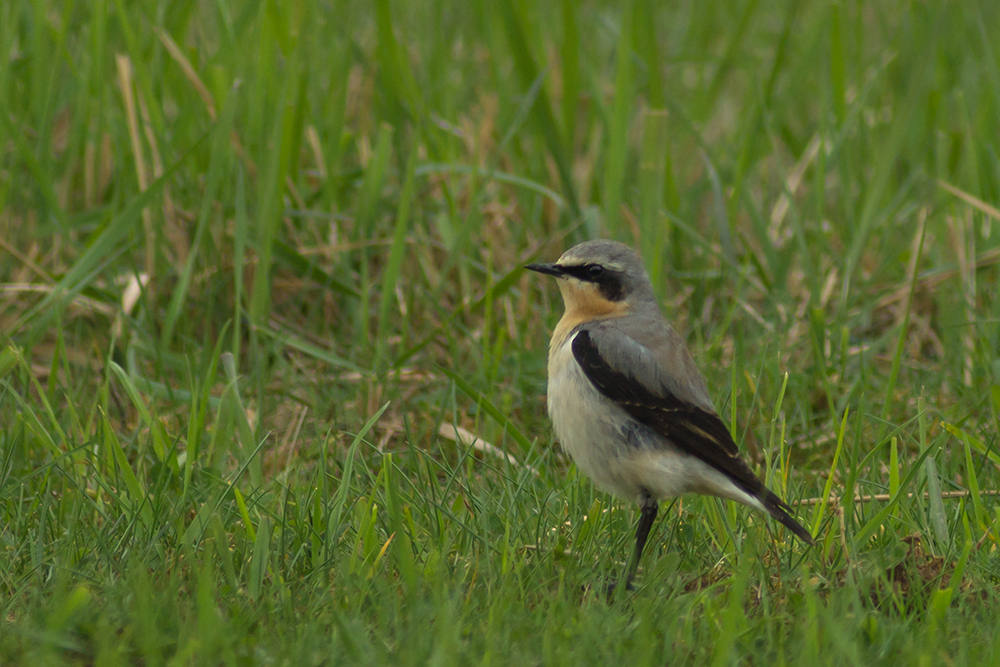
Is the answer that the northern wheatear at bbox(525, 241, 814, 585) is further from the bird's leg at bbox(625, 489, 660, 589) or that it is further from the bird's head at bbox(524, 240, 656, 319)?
the bird's head at bbox(524, 240, 656, 319)

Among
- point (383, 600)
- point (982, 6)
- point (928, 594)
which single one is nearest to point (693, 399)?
point (928, 594)

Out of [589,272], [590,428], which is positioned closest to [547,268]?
[589,272]

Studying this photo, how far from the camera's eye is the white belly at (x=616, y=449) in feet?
13.5

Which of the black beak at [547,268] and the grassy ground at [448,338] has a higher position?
the black beak at [547,268]

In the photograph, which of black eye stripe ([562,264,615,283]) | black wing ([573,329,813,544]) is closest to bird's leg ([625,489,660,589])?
black wing ([573,329,813,544])

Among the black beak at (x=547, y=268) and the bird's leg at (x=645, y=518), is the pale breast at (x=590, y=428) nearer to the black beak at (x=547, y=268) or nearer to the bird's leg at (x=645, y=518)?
the bird's leg at (x=645, y=518)

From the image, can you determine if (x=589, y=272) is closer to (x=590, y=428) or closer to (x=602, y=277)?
(x=602, y=277)

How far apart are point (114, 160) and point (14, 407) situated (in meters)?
2.20

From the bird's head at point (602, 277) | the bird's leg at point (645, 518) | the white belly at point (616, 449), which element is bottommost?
the bird's leg at point (645, 518)

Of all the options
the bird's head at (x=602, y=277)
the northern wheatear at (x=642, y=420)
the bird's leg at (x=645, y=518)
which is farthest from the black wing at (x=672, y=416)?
the bird's head at (x=602, y=277)

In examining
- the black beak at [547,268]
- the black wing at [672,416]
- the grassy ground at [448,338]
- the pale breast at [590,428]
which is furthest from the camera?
the black beak at [547,268]

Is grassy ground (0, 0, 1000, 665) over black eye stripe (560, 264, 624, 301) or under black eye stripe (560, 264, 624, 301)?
under

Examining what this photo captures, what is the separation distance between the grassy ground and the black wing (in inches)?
11.7

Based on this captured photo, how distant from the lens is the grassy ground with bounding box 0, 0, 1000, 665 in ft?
11.1
